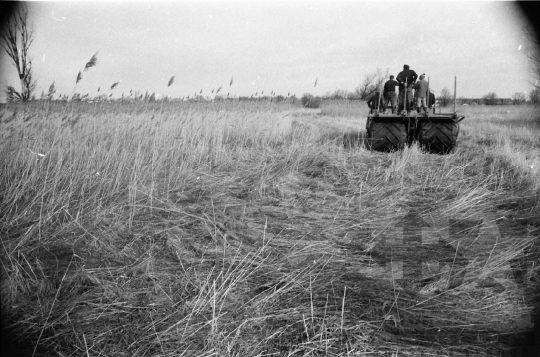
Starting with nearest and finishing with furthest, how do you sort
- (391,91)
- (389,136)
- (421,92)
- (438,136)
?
(438,136)
(389,136)
(421,92)
(391,91)

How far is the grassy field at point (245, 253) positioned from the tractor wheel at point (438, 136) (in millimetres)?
1558

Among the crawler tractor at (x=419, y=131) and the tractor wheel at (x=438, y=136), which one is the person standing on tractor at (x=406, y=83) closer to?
the crawler tractor at (x=419, y=131)

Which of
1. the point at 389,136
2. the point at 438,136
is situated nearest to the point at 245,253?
the point at 389,136

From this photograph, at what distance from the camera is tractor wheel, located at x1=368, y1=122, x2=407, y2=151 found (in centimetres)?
586

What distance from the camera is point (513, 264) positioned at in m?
1.95

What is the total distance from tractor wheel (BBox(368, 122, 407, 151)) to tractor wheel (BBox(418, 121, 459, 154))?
0.31 metres

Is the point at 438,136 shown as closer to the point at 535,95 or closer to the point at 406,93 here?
the point at 406,93

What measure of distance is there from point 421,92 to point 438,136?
102 centimetres

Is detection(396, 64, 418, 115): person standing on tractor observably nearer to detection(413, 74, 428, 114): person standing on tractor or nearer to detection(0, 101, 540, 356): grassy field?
detection(413, 74, 428, 114): person standing on tractor

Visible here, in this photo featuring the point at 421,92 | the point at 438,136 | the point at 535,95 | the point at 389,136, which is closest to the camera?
the point at 438,136

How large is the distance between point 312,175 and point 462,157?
2.69m

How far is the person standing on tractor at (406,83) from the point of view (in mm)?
6223

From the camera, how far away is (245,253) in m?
2.14

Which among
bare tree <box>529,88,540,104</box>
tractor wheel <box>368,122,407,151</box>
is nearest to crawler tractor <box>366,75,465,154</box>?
tractor wheel <box>368,122,407,151</box>
